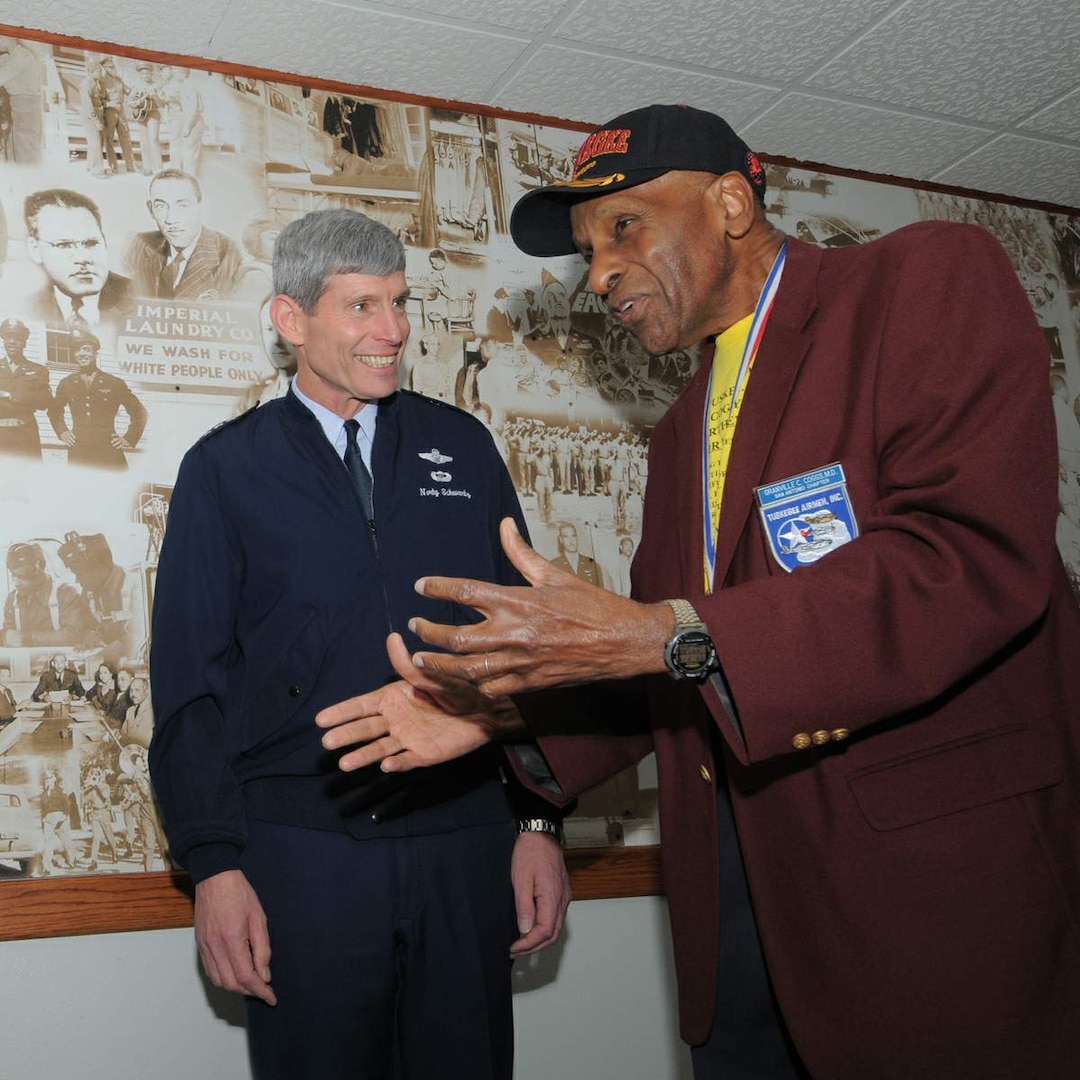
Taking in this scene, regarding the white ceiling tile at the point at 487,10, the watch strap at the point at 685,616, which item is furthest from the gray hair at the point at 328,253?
the watch strap at the point at 685,616

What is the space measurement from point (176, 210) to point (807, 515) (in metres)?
2.08

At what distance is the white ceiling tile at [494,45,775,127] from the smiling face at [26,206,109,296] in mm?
1173

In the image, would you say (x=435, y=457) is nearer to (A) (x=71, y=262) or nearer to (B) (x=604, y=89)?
(A) (x=71, y=262)

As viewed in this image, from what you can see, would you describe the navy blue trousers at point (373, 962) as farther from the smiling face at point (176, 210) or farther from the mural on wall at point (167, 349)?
the smiling face at point (176, 210)

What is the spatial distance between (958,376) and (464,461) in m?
1.26

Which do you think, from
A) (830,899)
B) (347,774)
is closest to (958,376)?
(830,899)

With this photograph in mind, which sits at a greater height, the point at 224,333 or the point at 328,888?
the point at 224,333

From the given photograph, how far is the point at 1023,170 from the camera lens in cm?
374

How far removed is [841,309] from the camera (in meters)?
1.38

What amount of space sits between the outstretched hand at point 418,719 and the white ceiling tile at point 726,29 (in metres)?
1.96

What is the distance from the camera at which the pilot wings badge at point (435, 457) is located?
7.41 ft

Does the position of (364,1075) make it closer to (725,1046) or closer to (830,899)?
(725,1046)

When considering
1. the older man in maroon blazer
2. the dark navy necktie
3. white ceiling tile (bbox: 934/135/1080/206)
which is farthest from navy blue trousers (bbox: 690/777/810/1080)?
white ceiling tile (bbox: 934/135/1080/206)

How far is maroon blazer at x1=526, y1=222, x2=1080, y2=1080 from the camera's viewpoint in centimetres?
112
